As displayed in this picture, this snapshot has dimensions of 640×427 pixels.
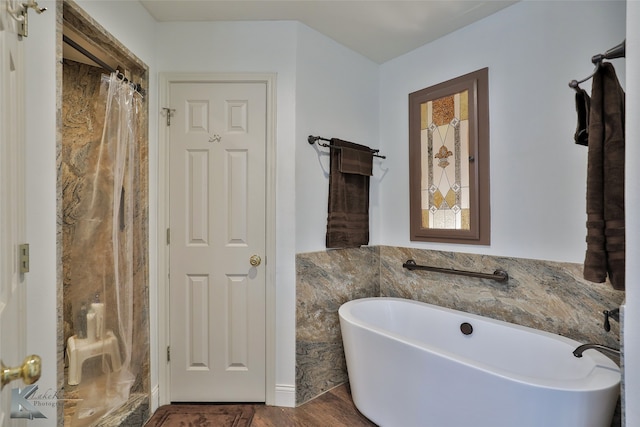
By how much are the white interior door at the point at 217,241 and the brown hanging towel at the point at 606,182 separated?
5.65 feet

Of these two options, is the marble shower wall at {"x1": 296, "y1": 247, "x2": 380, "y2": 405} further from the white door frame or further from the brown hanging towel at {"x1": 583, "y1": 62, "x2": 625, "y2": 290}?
the brown hanging towel at {"x1": 583, "y1": 62, "x2": 625, "y2": 290}

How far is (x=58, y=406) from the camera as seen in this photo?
1.34 m

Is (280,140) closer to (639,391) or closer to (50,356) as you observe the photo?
(50,356)

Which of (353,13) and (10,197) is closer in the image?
(10,197)

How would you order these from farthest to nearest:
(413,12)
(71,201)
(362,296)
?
(362,296) → (413,12) → (71,201)

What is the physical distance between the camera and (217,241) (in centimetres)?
213

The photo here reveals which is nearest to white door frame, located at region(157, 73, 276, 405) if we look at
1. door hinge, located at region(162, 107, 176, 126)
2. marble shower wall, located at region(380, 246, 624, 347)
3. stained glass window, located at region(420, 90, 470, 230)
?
door hinge, located at region(162, 107, 176, 126)

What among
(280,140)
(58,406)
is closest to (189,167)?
(280,140)

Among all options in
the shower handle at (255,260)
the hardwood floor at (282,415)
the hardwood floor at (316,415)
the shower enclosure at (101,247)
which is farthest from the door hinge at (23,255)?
the hardwood floor at (316,415)

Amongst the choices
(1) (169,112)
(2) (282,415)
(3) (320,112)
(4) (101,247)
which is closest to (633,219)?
(3) (320,112)

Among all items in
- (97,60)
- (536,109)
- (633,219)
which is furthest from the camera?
(536,109)

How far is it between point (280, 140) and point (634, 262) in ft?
5.95

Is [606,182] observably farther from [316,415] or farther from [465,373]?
[316,415]

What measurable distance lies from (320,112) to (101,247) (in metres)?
1.62
